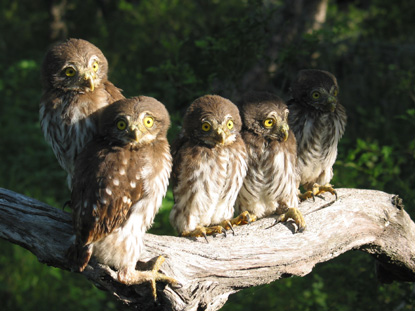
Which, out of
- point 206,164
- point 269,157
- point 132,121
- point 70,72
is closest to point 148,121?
point 132,121

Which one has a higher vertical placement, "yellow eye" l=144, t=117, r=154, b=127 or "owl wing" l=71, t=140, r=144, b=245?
"yellow eye" l=144, t=117, r=154, b=127

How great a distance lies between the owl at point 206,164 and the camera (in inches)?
127

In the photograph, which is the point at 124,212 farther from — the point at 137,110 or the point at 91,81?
the point at 91,81

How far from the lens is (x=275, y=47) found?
674cm

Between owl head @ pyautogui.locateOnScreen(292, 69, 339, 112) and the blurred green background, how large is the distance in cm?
104

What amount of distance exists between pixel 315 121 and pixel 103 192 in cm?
181

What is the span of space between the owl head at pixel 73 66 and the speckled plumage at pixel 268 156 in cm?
106

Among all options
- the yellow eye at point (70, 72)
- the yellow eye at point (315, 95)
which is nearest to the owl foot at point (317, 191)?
the yellow eye at point (315, 95)

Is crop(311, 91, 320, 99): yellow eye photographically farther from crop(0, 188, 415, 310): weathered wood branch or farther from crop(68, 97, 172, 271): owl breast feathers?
crop(68, 97, 172, 271): owl breast feathers

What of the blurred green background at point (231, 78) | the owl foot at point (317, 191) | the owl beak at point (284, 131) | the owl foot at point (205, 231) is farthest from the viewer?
the blurred green background at point (231, 78)

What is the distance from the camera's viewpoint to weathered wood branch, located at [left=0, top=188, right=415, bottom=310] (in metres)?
3.07

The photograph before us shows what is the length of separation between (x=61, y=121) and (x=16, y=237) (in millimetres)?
799

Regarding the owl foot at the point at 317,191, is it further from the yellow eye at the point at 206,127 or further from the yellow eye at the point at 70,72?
the yellow eye at the point at 70,72

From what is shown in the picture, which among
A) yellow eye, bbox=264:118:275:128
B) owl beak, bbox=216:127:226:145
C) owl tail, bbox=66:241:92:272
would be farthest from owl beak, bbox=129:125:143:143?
yellow eye, bbox=264:118:275:128
